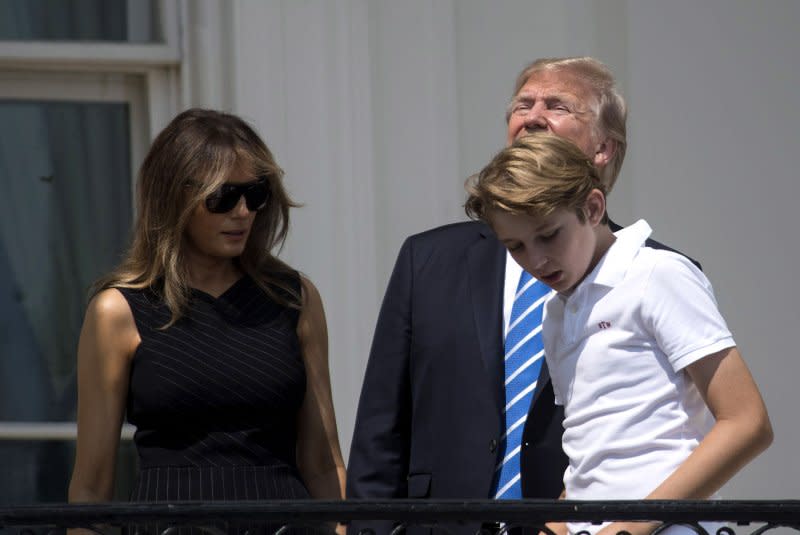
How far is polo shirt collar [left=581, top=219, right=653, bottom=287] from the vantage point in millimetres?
3121

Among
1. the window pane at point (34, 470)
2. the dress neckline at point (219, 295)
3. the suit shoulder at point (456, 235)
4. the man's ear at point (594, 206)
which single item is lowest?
the window pane at point (34, 470)

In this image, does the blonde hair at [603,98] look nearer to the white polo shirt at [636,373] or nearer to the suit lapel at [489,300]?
the suit lapel at [489,300]

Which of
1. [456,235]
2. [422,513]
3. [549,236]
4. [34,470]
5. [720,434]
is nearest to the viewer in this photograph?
[422,513]

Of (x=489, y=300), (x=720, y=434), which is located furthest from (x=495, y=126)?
(x=720, y=434)

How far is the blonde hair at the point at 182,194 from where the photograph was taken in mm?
3893

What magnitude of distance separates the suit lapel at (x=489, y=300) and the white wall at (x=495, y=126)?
1280 mm

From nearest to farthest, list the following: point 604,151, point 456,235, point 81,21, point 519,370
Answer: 1. point 519,370
2. point 604,151
3. point 456,235
4. point 81,21

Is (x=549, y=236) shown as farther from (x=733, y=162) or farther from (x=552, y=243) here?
(x=733, y=162)

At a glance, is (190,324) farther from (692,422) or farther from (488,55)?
(488,55)

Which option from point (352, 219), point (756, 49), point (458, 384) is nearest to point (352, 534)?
point (458, 384)

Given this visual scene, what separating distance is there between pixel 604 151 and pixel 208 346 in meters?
0.98

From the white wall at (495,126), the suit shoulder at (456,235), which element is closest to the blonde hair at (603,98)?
the suit shoulder at (456,235)

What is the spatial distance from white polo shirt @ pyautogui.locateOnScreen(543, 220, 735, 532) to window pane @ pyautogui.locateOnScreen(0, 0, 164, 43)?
246cm

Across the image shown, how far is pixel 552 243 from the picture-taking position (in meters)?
3.09
